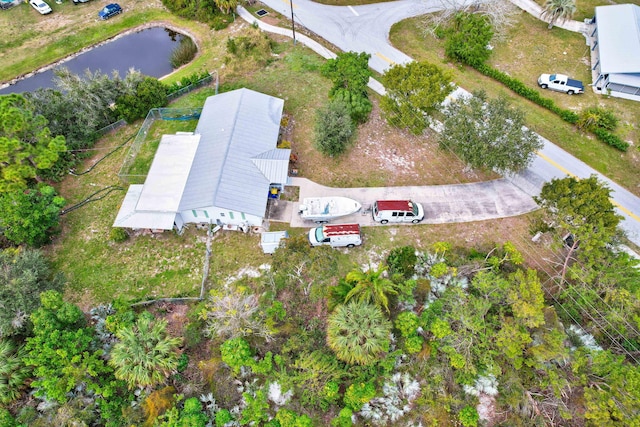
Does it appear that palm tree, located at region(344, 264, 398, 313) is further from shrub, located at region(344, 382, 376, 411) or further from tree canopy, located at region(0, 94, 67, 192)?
tree canopy, located at region(0, 94, 67, 192)

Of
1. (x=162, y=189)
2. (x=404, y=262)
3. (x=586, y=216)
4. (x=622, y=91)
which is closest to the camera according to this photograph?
(x=586, y=216)

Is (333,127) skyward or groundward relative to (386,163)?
skyward

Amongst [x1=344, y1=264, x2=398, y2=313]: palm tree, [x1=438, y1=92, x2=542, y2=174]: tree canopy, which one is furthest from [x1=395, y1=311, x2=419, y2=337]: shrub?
[x1=438, y1=92, x2=542, y2=174]: tree canopy

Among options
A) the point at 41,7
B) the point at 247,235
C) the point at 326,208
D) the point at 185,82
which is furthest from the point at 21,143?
the point at 41,7

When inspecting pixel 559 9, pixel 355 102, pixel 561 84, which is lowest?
pixel 355 102

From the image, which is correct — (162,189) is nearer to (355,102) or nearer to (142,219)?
(142,219)

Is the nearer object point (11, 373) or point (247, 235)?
point (11, 373)
